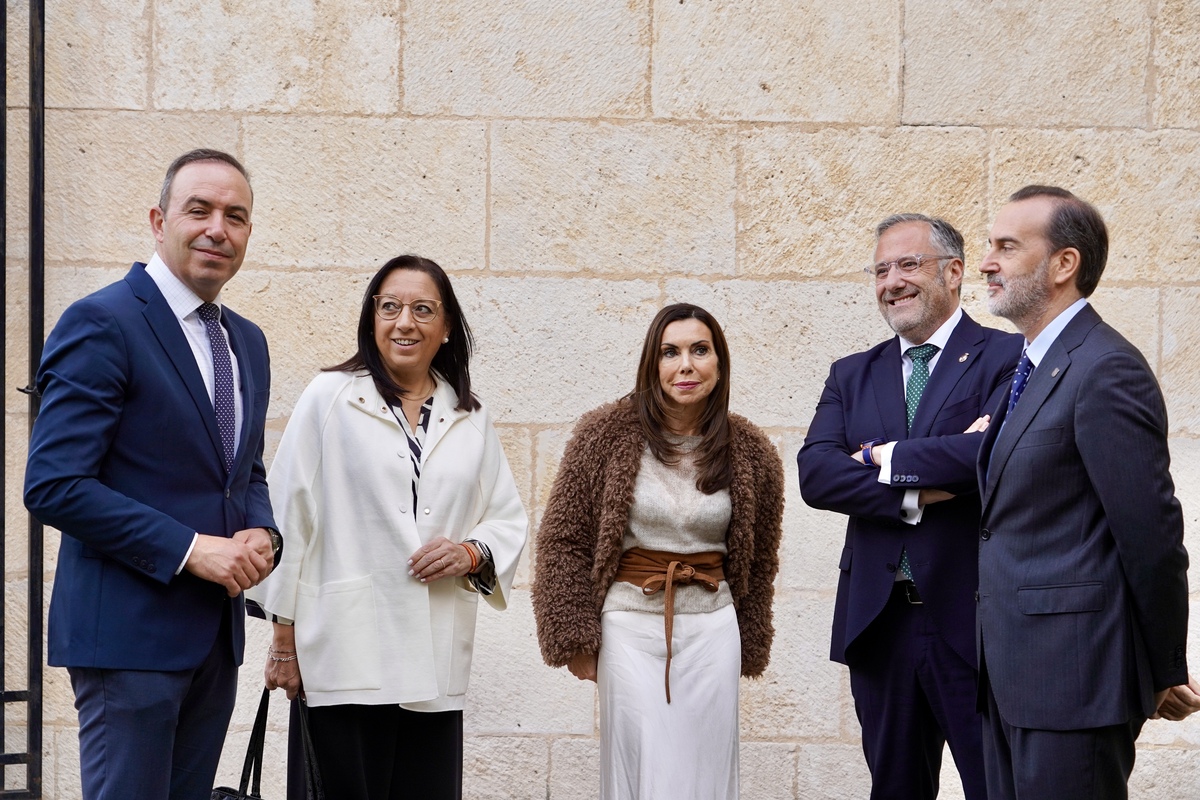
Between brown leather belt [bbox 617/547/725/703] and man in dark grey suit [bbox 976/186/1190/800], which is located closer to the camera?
man in dark grey suit [bbox 976/186/1190/800]

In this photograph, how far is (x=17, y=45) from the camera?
449cm

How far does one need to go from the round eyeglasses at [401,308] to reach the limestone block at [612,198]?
130 centimetres

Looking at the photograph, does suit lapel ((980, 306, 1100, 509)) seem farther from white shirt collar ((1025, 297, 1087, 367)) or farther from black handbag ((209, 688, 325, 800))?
black handbag ((209, 688, 325, 800))

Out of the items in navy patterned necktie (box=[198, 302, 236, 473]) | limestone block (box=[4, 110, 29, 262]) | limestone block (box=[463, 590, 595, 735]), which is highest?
limestone block (box=[4, 110, 29, 262])

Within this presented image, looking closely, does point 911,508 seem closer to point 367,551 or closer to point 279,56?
point 367,551

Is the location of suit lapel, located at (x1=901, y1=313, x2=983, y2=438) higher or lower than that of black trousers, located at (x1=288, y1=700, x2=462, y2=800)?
higher

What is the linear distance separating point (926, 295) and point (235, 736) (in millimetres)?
3022

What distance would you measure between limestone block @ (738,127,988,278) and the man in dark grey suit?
183 cm

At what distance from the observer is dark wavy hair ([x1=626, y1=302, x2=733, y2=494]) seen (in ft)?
11.3

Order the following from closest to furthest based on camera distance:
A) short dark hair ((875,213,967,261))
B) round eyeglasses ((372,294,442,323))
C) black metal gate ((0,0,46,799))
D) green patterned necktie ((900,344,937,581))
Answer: round eyeglasses ((372,294,442,323)) → green patterned necktie ((900,344,937,581)) → short dark hair ((875,213,967,261)) → black metal gate ((0,0,46,799))

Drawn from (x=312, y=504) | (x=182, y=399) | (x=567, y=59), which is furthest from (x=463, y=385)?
(x=567, y=59)

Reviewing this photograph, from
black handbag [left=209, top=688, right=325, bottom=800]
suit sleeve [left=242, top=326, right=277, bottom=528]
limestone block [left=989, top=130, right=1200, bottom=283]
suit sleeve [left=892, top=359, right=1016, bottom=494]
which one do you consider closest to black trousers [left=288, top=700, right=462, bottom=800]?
black handbag [left=209, top=688, right=325, bottom=800]

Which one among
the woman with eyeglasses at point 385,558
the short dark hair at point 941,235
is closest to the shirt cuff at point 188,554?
the woman with eyeglasses at point 385,558

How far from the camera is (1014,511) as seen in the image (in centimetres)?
274
